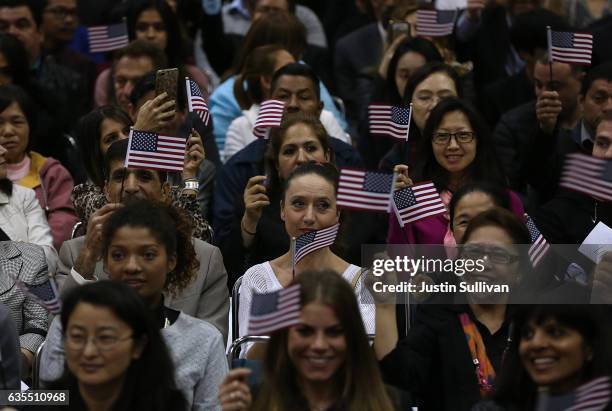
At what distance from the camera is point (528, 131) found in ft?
36.3

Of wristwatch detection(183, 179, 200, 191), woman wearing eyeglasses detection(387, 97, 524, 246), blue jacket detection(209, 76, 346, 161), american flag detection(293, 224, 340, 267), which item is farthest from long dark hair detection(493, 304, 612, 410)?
blue jacket detection(209, 76, 346, 161)

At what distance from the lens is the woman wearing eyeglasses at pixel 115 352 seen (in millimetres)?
6258

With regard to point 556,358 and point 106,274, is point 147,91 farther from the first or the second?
point 556,358

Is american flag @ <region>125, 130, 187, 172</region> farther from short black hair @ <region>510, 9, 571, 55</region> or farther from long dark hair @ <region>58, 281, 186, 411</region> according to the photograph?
short black hair @ <region>510, 9, 571, 55</region>

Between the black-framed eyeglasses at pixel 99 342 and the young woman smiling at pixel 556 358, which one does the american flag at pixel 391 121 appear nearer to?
the young woman smiling at pixel 556 358

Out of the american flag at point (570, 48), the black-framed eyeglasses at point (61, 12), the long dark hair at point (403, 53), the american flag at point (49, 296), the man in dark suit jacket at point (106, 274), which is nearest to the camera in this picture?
the american flag at point (49, 296)

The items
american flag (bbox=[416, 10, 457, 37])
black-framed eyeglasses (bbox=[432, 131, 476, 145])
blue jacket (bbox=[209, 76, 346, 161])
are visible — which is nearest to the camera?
black-framed eyeglasses (bbox=[432, 131, 476, 145])

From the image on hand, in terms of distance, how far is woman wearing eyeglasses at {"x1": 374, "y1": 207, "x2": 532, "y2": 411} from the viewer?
7074 mm

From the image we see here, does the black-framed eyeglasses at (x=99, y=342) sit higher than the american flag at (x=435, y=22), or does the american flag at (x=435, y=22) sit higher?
the american flag at (x=435, y=22)

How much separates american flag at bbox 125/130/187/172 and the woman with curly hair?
3.05ft

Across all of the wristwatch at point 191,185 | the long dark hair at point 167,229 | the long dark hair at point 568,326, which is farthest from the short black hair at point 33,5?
the long dark hair at point 568,326

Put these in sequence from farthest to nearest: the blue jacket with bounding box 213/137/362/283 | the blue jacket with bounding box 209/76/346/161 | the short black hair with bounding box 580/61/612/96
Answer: the blue jacket with bounding box 209/76/346/161 < the short black hair with bounding box 580/61/612/96 < the blue jacket with bounding box 213/137/362/283

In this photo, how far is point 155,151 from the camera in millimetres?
8406

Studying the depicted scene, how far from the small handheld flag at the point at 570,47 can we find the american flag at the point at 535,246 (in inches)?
87.7
